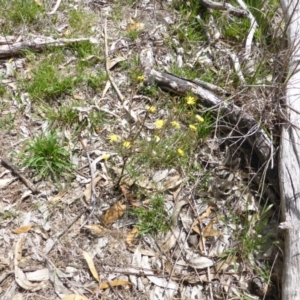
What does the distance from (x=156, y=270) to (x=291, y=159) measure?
3.56 ft

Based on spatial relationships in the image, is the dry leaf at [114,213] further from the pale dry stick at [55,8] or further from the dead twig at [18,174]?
the pale dry stick at [55,8]

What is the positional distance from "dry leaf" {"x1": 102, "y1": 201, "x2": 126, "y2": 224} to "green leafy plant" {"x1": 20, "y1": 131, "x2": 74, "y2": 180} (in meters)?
0.40

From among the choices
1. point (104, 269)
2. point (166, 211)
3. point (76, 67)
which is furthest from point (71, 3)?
point (104, 269)

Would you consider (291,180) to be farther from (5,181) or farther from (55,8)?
(55,8)

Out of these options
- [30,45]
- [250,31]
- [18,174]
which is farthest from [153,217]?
[250,31]

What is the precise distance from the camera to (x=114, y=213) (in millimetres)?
2730

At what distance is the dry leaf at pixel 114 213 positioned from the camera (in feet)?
8.89

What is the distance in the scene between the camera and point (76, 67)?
342 centimetres

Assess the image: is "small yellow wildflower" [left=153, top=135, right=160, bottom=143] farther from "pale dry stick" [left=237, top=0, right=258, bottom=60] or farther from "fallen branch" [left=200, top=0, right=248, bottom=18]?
"fallen branch" [left=200, top=0, right=248, bottom=18]

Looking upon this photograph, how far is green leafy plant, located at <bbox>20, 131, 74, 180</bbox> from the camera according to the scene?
2.83 meters

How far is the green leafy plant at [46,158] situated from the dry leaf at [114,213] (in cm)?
40

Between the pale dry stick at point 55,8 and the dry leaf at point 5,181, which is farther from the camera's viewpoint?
the pale dry stick at point 55,8

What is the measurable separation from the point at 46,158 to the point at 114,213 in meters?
0.58

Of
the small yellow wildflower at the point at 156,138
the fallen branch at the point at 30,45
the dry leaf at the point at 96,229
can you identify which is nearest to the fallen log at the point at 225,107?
the small yellow wildflower at the point at 156,138
